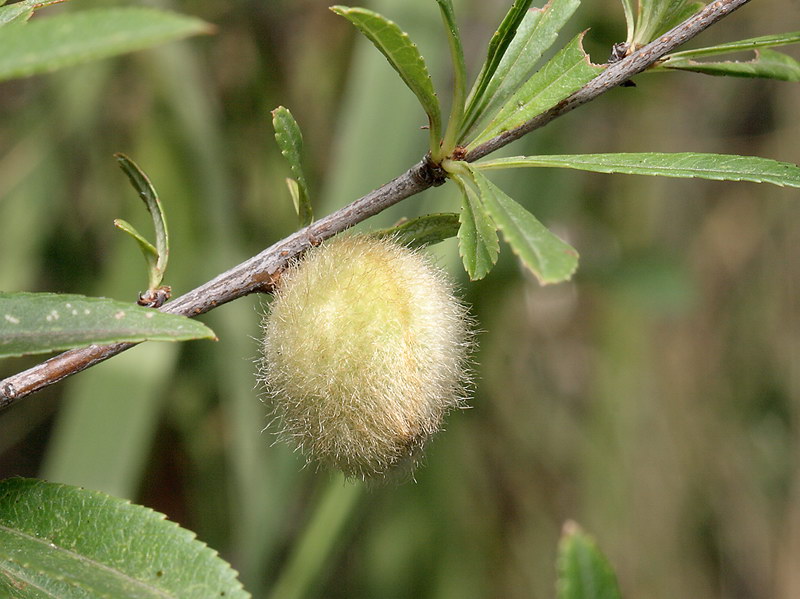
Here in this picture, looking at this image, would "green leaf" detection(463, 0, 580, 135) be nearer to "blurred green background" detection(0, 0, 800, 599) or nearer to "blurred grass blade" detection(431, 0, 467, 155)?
"blurred grass blade" detection(431, 0, 467, 155)

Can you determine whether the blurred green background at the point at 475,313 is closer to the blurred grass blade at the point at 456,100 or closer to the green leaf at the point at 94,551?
the blurred grass blade at the point at 456,100

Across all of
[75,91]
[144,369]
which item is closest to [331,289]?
[144,369]

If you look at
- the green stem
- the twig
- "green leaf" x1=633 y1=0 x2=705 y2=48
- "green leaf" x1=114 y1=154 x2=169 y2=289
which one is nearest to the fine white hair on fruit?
the twig

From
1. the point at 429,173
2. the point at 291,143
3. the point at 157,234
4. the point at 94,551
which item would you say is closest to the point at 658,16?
the point at 429,173

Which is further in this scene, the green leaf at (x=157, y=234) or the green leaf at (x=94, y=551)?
the green leaf at (x=157, y=234)

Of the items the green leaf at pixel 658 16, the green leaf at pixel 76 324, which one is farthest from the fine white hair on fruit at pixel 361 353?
the green leaf at pixel 658 16

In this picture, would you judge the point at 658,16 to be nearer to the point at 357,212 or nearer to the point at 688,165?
the point at 688,165
